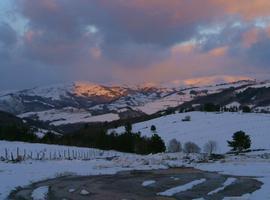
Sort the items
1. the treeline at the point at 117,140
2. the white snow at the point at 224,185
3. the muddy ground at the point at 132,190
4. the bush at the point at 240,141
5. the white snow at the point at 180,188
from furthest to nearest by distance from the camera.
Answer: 1. the treeline at the point at 117,140
2. the bush at the point at 240,141
3. the white snow at the point at 224,185
4. the white snow at the point at 180,188
5. the muddy ground at the point at 132,190

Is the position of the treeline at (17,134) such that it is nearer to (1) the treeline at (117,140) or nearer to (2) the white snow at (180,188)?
(1) the treeline at (117,140)

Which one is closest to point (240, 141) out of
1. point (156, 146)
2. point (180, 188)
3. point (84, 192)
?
point (156, 146)

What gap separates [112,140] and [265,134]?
64395 millimetres

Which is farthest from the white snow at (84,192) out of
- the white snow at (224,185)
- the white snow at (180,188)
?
the white snow at (224,185)

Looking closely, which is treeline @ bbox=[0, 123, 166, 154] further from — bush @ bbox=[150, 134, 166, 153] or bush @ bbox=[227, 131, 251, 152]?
bush @ bbox=[227, 131, 251, 152]

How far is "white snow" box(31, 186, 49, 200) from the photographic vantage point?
26.7 m

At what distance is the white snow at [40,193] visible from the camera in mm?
26719

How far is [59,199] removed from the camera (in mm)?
25609

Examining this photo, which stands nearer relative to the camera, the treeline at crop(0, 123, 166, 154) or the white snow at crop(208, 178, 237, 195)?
the white snow at crop(208, 178, 237, 195)

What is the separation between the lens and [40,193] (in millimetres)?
28734

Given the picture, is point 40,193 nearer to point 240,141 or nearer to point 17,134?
point 240,141


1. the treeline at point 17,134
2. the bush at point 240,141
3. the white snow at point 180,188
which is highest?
the treeline at point 17,134

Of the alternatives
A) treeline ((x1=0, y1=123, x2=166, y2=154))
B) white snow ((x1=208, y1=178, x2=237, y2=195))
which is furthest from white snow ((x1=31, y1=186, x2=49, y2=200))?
treeline ((x1=0, y1=123, x2=166, y2=154))

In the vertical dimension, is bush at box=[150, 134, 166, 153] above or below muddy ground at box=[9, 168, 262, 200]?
above
